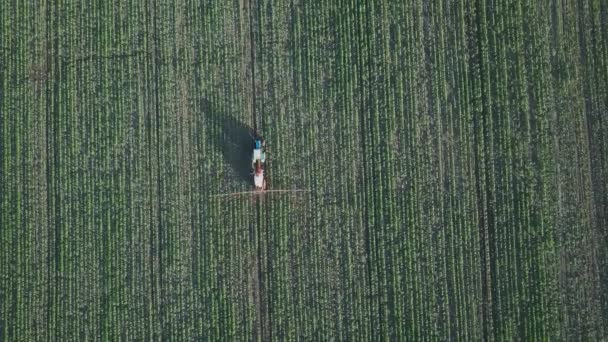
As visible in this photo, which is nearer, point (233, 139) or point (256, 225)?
point (256, 225)

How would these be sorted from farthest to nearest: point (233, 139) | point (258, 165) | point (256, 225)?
1. point (233, 139)
2. point (256, 225)
3. point (258, 165)

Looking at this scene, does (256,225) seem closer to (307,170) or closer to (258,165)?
(258,165)

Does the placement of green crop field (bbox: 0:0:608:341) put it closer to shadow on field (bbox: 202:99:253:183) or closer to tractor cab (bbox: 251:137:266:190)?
shadow on field (bbox: 202:99:253:183)

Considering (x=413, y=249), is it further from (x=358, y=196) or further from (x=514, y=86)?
(x=514, y=86)

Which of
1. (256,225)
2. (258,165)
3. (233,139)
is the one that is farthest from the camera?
(233,139)

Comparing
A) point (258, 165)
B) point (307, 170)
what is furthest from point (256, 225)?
point (307, 170)

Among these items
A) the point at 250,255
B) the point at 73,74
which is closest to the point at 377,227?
the point at 250,255
